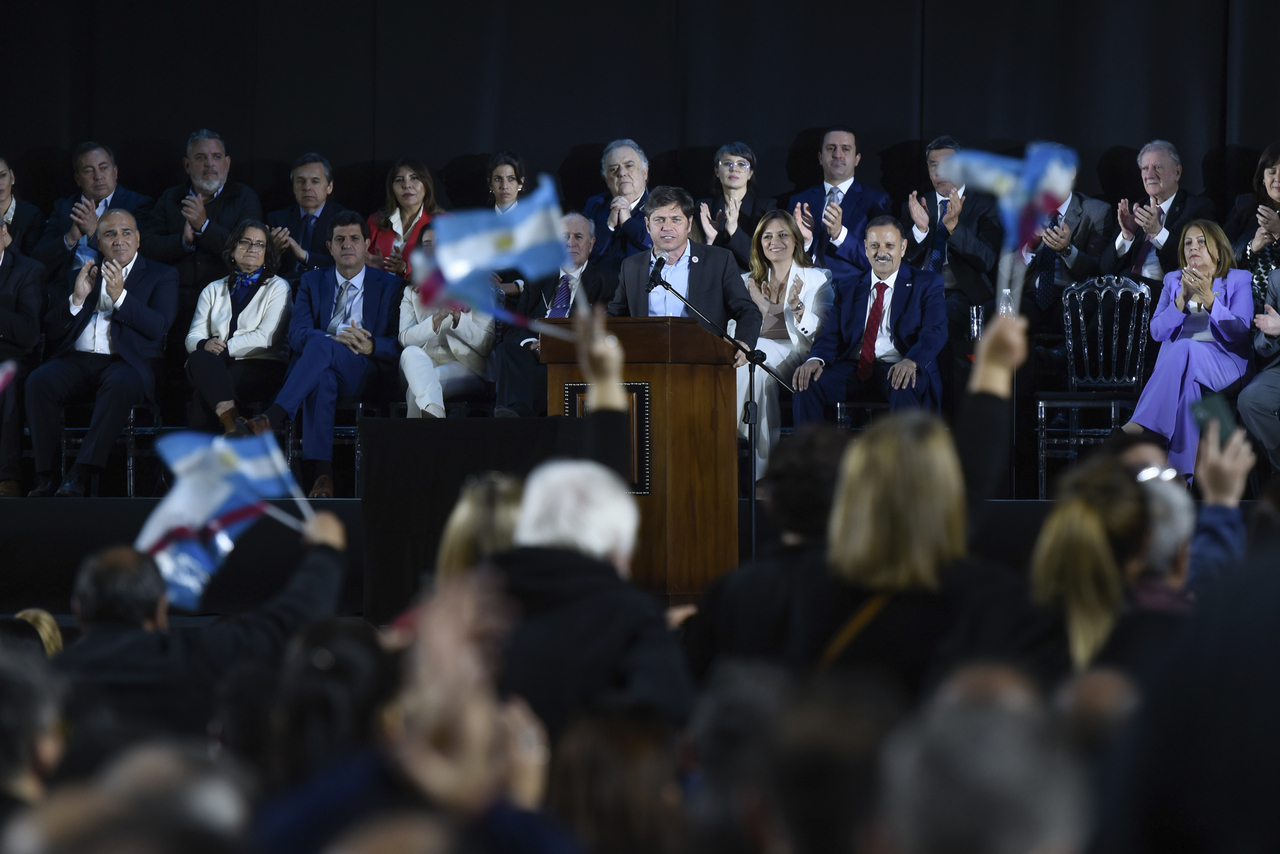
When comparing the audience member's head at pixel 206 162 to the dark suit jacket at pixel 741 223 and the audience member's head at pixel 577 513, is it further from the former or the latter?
the audience member's head at pixel 577 513

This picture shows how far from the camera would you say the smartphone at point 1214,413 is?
502 centimetres

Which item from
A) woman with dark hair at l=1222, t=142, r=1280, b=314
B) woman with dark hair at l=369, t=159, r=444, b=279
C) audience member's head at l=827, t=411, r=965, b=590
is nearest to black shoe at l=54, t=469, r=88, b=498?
woman with dark hair at l=369, t=159, r=444, b=279

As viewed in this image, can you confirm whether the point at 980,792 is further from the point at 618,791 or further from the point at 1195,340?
the point at 1195,340

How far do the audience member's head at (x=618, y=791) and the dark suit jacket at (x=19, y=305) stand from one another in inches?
210

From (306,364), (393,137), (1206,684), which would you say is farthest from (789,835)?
(393,137)

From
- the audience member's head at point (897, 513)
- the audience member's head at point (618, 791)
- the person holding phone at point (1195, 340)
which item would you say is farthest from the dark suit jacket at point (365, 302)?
the audience member's head at point (618, 791)

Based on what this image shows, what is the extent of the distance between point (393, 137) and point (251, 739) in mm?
6363

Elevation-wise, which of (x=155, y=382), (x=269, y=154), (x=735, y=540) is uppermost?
(x=269, y=154)

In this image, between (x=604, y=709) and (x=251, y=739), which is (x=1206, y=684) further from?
(x=251, y=739)

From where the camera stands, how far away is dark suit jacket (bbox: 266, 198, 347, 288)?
6539 mm

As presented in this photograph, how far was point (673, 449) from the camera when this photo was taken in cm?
400

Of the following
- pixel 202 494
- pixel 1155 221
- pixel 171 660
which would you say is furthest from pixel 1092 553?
pixel 1155 221

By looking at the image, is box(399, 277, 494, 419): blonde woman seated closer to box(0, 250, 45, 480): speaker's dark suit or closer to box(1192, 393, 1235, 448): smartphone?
box(0, 250, 45, 480): speaker's dark suit

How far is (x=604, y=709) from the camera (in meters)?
1.47
